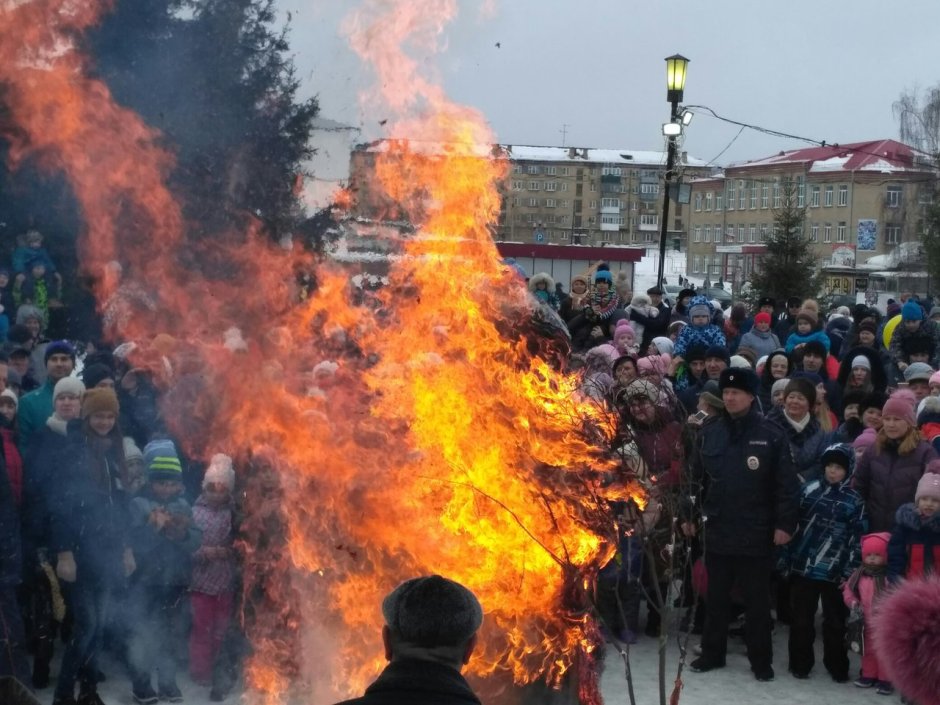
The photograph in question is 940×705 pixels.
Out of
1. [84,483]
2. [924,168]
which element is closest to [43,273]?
[84,483]

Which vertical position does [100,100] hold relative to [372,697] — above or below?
above

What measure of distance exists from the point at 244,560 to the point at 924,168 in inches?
1969

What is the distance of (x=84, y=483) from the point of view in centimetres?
638

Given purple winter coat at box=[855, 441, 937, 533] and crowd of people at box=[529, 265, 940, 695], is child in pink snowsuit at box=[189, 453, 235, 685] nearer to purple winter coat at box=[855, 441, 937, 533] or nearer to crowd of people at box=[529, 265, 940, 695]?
crowd of people at box=[529, 265, 940, 695]

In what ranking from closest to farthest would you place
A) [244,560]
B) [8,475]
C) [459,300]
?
[459,300] → [8,475] → [244,560]

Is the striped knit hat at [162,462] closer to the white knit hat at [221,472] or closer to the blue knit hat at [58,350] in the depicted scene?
the white knit hat at [221,472]

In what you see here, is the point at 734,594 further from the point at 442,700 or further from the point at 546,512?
the point at 442,700

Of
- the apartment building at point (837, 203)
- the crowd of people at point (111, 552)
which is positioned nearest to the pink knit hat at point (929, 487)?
the crowd of people at point (111, 552)

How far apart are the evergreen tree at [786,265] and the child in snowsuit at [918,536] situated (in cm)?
1343

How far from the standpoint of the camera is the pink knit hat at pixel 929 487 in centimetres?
674

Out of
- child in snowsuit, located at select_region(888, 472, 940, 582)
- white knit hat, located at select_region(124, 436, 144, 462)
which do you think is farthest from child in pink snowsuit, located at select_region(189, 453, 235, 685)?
child in snowsuit, located at select_region(888, 472, 940, 582)

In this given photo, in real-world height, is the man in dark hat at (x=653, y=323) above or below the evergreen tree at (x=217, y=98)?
below

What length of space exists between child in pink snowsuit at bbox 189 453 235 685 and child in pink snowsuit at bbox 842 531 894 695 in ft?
12.8

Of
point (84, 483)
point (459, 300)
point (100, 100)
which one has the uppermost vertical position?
point (100, 100)
